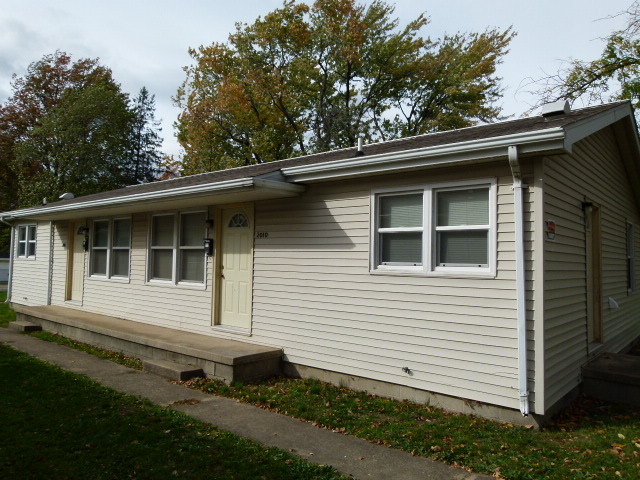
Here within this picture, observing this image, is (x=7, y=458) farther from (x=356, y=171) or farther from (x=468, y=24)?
(x=468, y=24)

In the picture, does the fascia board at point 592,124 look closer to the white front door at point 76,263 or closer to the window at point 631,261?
the window at point 631,261

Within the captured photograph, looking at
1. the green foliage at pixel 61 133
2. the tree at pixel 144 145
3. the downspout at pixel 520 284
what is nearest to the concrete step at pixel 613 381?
the downspout at pixel 520 284

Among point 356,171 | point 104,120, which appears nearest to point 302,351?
point 356,171

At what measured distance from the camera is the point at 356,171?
6.09m

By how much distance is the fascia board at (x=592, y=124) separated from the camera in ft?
15.3

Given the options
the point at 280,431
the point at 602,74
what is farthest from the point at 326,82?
the point at 280,431

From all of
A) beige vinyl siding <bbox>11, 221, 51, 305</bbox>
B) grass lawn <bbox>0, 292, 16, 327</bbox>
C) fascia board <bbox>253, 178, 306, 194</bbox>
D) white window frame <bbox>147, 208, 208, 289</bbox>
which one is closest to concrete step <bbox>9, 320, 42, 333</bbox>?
grass lawn <bbox>0, 292, 16, 327</bbox>

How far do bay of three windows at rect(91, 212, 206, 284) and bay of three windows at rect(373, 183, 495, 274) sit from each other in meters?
3.91

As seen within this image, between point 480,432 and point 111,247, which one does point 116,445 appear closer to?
point 480,432

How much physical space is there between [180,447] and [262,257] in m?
3.61

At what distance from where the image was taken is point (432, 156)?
530 centimetres

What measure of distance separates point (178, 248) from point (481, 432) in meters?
6.37

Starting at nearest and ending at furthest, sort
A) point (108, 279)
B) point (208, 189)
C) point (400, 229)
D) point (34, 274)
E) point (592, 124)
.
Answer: point (592, 124)
point (400, 229)
point (208, 189)
point (108, 279)
point (34, 274)

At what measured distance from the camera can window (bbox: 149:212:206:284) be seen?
28.6 feet
